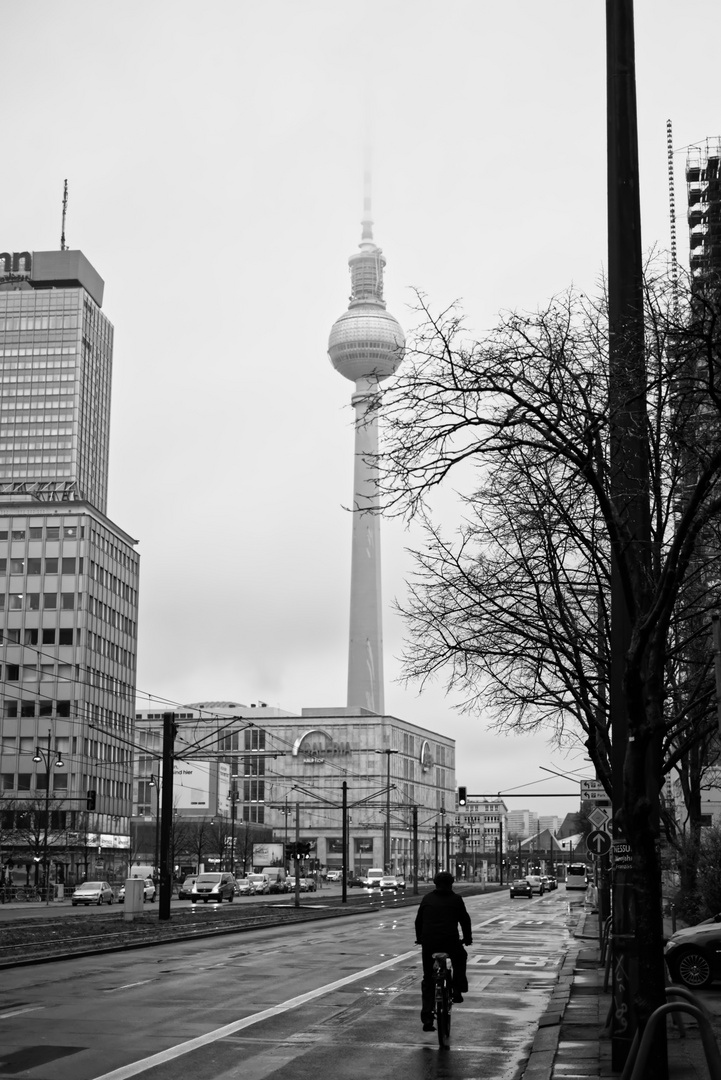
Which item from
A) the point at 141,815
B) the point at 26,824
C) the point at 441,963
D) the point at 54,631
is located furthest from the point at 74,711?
the point at 441,963

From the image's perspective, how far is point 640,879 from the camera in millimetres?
10609

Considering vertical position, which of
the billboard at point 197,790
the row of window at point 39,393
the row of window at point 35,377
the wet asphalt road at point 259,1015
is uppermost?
the row of window at point 35,377

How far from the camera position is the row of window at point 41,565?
119938 mm

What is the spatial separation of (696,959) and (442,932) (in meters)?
7.34

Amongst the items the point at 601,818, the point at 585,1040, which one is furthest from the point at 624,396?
the point at 601,818

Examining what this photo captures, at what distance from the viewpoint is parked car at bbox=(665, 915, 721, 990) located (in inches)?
824

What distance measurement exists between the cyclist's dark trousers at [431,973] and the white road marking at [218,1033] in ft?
7.82

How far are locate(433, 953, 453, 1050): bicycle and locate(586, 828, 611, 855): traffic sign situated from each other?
1200 cm

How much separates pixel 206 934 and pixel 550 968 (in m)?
13.3

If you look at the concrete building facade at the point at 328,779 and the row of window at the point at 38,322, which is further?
the row of window at the point at 38,322

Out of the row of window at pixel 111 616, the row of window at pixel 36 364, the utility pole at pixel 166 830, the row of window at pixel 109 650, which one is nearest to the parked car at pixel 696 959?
the utility pole at pixel 166 830

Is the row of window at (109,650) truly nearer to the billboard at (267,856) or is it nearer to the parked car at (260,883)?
the billboard at (267,856)

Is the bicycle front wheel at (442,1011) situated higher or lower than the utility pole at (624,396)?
lower

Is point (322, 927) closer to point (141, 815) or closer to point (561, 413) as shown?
point (561, 413)
